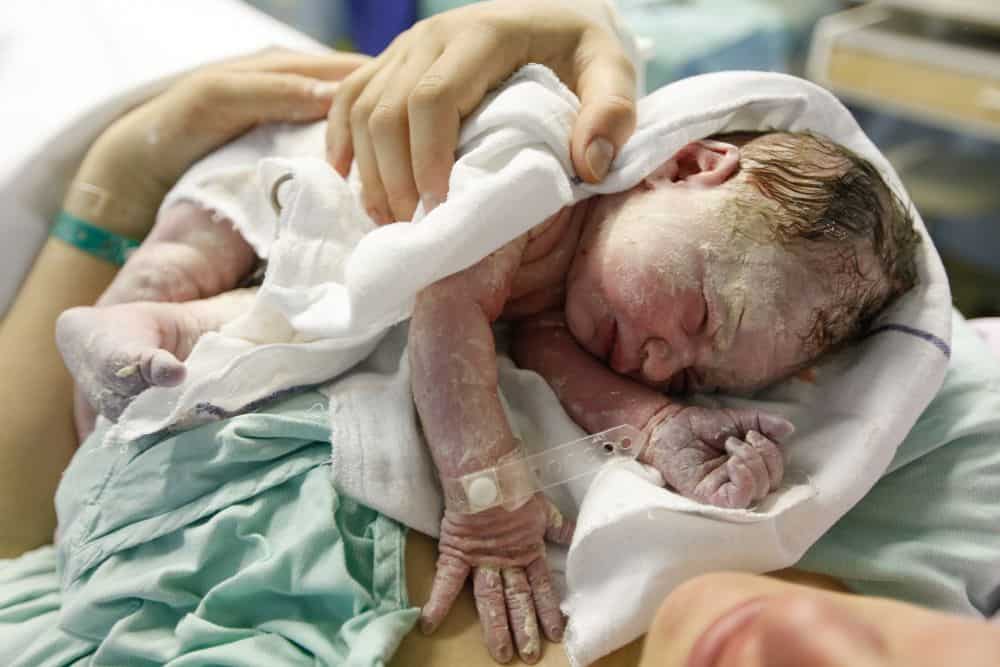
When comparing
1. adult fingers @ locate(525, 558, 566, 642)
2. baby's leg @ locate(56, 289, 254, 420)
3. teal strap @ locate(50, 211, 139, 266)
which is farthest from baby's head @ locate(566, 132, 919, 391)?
teal strap @ locate(50, 211, 139, 266)

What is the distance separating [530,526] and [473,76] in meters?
0.44

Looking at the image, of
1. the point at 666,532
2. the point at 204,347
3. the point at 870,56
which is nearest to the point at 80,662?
the point at 204,347

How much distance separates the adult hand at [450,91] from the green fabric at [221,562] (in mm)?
241

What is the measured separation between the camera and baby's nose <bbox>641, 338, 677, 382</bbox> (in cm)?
80

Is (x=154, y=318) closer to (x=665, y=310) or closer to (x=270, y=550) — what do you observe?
(x=270, y=550)

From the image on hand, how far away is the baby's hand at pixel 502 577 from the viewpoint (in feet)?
2.16

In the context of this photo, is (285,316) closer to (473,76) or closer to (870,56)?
(473,76)

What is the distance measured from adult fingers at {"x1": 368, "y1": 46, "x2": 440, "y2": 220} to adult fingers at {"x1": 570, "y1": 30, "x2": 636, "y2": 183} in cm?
17

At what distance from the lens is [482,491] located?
0.68 metres

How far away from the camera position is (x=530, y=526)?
0.70 m

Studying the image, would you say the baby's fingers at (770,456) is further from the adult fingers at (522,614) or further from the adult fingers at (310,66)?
the adult fingers at (310,66)

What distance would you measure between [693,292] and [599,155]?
155 millimetres

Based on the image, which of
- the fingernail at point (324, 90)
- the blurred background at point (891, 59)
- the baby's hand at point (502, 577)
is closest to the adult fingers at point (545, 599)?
the baby's hand at point (502, 577)

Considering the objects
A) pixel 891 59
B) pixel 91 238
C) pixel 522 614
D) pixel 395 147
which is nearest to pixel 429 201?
pixel 395 147
